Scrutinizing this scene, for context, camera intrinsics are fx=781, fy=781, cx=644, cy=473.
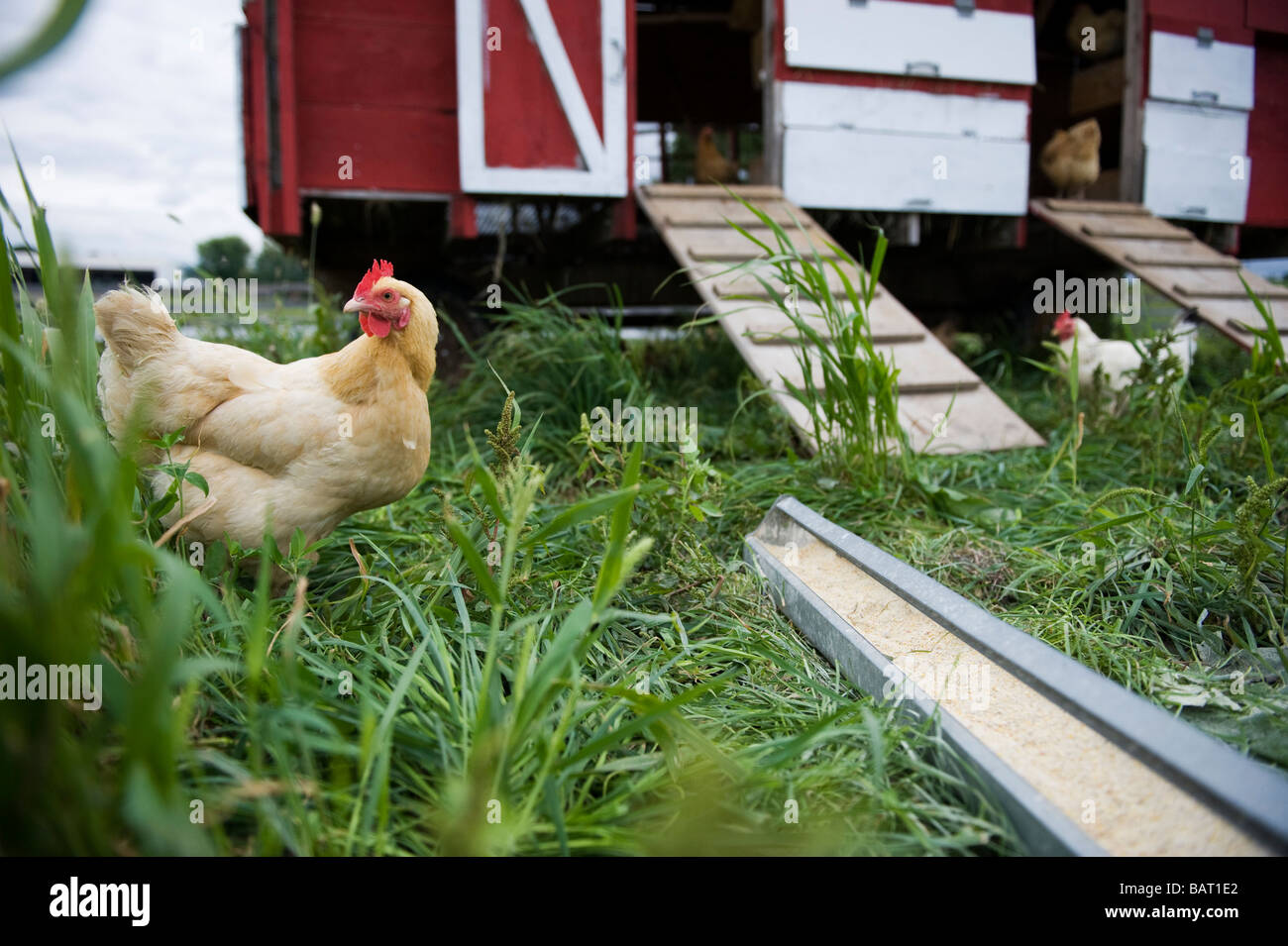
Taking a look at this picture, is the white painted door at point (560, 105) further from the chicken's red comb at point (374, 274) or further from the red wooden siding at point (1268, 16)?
the red wooden siding at point (1268, 16)

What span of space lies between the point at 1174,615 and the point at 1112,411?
2.24 metres

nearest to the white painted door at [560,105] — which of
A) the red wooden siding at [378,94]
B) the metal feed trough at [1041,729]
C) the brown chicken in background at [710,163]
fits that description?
the red wooden siding at [378,94]

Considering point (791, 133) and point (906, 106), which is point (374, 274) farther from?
→ point (906, 106)

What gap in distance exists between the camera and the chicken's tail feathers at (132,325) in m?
1.75

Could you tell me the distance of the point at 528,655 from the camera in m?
1.11

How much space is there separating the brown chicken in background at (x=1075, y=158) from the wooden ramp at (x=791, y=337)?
8.21 ft

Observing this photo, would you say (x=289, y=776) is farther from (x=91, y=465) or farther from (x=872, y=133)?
(x=872, y=133)

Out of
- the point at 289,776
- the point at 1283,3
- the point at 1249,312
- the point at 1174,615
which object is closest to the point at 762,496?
the point at 1174,615

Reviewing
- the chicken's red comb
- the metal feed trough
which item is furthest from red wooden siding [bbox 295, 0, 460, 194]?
the metal feed trough

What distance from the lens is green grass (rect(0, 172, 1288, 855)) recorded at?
2.59 feet

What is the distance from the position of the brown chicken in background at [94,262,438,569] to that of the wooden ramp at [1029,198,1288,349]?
420cm

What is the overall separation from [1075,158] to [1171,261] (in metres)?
1.33

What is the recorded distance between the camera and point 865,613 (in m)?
1.74

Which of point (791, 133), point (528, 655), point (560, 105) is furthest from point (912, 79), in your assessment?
point (528, 655)
